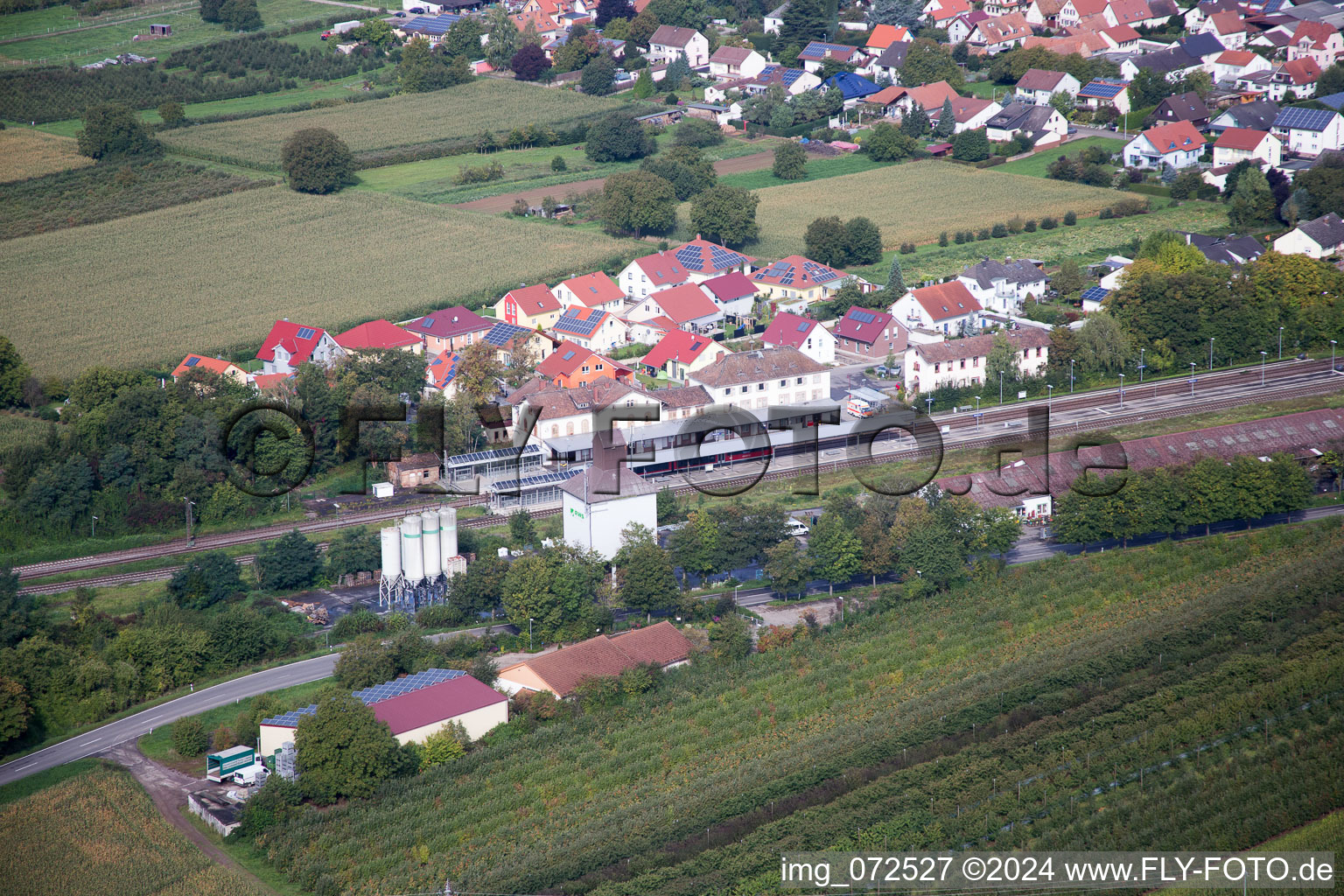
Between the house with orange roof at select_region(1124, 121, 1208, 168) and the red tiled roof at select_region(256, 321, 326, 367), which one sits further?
the house with orange roof at select_region(1124, 121, 1208, 168)

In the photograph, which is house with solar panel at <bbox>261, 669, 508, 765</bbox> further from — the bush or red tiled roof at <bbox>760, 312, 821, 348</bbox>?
red tiled roof at <bbox>760, 312, 821, 348</bbox>

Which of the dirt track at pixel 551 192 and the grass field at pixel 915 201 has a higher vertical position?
the dirt track at pixel 551 192

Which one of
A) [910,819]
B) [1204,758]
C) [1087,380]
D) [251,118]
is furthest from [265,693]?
[251,118]

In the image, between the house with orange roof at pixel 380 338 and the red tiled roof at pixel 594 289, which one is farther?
the red tiled roof at pixel 594 289

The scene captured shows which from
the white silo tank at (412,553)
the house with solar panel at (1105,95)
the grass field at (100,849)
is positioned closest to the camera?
the grass field at (100,849)

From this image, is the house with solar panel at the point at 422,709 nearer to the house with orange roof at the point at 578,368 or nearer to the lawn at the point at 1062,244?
the house with orange roof at the point at 578,368

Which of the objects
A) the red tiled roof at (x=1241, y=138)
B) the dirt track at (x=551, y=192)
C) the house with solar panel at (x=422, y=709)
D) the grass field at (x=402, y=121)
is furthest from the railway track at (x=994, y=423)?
the grass field at (x=402, y=121)

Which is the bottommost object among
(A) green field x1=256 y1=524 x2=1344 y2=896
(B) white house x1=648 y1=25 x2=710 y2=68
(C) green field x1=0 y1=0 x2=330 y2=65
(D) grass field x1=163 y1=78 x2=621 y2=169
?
(A) green field x1=256 y1=524 x2=1344 y2=896

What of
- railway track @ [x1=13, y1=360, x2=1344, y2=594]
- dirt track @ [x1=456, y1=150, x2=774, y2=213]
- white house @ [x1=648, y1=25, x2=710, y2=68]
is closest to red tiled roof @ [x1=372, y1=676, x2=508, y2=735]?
railway track @ [x1=13, y1=360, x2=1344, y2=594]
